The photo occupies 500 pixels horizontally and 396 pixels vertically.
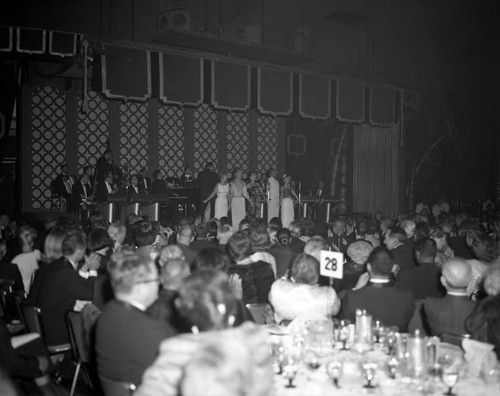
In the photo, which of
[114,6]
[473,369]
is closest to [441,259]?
[473,369]

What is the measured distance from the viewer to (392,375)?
2.61 metres

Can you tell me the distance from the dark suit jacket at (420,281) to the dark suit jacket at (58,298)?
263 cm

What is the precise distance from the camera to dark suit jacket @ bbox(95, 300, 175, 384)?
265 centimetres

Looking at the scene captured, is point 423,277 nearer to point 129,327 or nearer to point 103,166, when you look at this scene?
point 129,327

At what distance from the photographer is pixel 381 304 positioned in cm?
362

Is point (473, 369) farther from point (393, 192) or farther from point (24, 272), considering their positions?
point (393, 192)

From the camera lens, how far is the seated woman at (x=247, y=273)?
14.0 ft

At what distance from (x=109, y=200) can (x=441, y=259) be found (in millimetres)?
7263

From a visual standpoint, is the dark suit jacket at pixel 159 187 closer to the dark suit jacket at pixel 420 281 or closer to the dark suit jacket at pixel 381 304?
the dark suit jacket at pixel 420 281

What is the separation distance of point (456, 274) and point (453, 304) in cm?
21

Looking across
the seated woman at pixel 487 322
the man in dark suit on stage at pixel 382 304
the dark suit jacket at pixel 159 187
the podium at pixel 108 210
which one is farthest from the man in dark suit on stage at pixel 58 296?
the dark suit jacket at pixel 159 187

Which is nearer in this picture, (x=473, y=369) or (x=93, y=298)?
(x=473, y=369)

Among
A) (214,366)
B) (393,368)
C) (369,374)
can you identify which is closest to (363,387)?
(369,374)

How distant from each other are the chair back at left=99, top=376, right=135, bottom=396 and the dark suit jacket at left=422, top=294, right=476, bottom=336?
196 cm
